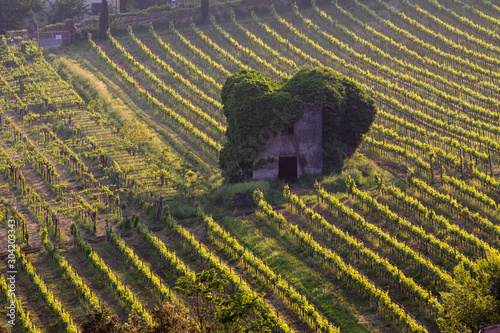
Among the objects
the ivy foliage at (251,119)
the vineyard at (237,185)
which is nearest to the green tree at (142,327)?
the vineyard at (237,185)

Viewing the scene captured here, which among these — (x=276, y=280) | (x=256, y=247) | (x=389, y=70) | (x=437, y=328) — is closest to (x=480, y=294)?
(x=437, y=328)

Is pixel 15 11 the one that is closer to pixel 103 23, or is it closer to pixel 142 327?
pixel 103 23

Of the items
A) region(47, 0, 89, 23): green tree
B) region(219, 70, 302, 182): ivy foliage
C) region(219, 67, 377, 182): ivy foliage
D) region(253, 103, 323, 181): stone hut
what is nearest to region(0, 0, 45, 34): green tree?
region(47, 0, 89, 23): green tree

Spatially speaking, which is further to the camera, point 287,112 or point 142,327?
point 287,112

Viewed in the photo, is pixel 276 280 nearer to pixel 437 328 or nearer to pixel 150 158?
pixel 437 328

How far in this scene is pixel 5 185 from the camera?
47500mm

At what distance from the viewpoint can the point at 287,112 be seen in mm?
47469

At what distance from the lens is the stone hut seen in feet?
158

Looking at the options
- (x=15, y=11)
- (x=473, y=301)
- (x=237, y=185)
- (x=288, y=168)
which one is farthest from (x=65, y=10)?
(x=473, y=301)

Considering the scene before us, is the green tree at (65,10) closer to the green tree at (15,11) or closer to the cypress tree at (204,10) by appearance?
the green tree at (15,11)

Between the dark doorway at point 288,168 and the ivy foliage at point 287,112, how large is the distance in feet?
5.80

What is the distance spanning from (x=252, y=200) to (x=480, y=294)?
18.3 m

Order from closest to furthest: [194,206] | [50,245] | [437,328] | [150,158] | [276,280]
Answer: [437,328] → [276,280] → [50,245] → [194,206] → [150,158]

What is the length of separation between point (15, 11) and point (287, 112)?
45111 millimetres
